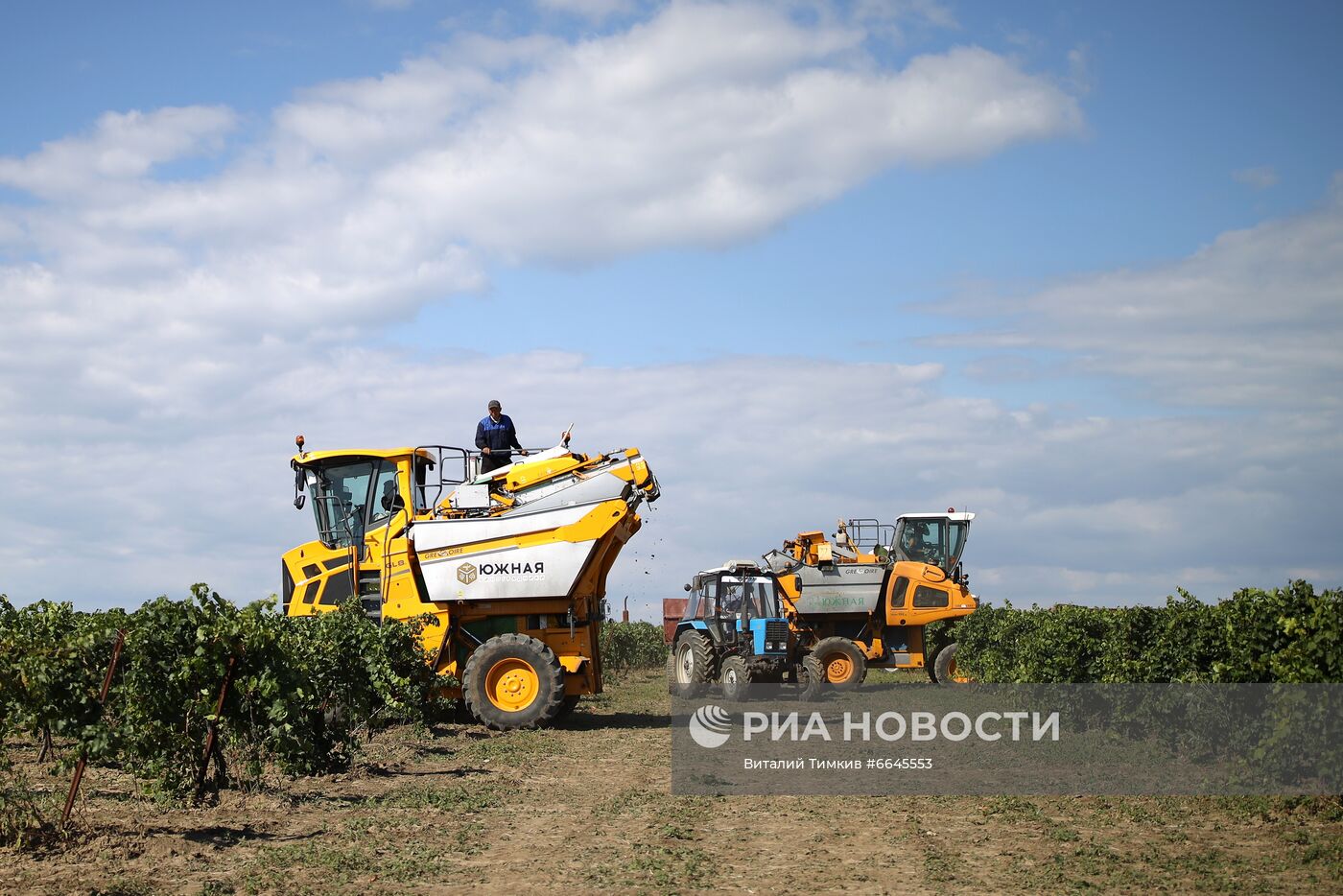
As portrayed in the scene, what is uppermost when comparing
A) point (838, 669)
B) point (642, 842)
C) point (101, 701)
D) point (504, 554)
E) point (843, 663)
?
point (504, 554)

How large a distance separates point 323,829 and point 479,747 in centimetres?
539

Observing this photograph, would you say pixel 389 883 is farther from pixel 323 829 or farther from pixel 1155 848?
pixel 1155 848

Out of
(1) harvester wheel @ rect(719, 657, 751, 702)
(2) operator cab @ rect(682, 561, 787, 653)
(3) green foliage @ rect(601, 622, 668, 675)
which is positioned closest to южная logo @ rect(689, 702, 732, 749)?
(1) harvester wheel @ rect(719, 657, 751, 702)

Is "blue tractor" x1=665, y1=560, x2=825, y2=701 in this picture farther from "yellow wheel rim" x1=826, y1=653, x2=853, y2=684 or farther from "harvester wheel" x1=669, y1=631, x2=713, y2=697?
"yellow wheel rim" x1=826, y1=653, x2=853, y2=684

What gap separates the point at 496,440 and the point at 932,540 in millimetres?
13732

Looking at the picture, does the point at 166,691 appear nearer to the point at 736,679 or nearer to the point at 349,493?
the point at 349,493

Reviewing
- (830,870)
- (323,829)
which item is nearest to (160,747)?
(323,829)

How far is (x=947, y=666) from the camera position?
85.1 ft

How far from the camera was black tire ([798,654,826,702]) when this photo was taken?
21938 mm

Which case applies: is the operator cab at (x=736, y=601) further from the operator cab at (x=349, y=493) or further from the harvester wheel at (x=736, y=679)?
the operator cab at (x=349, y=493)

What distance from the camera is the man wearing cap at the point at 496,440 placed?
17.4m

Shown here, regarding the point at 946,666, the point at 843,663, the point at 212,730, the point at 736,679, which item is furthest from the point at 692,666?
the point at 212,730

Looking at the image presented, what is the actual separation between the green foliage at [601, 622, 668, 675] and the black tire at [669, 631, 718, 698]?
14.5ft

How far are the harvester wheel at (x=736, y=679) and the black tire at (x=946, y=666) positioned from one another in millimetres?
6282
